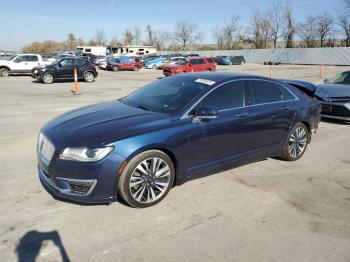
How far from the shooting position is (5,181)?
15.8 ft

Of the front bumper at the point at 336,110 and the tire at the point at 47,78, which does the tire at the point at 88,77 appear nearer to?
the tire at the point at 47,78

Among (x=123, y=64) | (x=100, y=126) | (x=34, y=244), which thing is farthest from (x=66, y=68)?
Answer: (x=34, y=244)

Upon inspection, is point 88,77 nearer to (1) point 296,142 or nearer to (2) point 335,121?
Result: (2) point 335,121

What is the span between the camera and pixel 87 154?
374cm

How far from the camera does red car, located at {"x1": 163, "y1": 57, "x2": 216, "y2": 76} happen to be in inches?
981

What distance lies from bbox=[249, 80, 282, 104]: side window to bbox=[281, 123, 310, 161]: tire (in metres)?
0.70

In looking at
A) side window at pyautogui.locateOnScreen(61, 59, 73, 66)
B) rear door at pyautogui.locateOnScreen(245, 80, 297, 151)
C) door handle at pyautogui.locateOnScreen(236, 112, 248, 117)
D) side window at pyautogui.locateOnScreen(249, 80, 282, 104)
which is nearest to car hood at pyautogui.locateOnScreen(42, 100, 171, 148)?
door handle at pyautogui.locateOnScreen(236, 112, 248, 117)

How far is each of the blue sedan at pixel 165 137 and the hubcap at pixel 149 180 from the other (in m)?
0.01

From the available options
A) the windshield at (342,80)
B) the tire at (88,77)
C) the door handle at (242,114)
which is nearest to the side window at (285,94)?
the door handle at (242,114)

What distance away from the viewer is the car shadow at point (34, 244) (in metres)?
3.14

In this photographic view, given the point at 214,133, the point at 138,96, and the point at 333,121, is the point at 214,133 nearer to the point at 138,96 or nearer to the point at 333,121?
the point at 138,96

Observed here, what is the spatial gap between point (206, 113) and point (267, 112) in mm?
1434

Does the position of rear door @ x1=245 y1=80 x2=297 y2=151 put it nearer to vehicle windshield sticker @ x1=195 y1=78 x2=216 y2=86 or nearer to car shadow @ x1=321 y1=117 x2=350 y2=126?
vehicle windshield sticker @ x1=195 y1=78 x2=216 y2=86

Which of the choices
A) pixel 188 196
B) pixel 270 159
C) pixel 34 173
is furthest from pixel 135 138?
pixel 270 159
